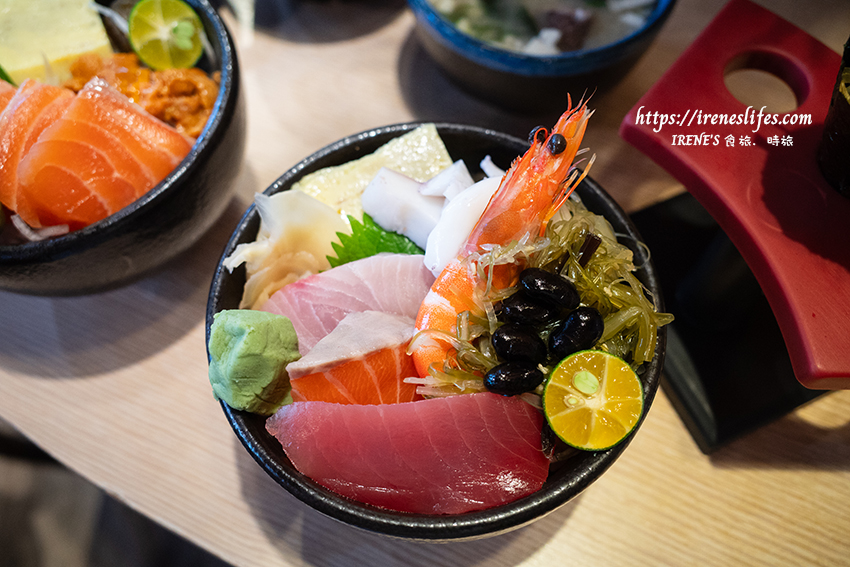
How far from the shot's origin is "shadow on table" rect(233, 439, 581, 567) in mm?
986

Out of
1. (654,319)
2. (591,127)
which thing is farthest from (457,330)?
(591,127)

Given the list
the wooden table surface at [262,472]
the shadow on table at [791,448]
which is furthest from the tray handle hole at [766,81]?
the shadow on table at [791,448]

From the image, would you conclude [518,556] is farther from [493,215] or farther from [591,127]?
[591,127]

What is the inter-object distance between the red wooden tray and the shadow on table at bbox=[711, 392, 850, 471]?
270mm

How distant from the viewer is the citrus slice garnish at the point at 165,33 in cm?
126

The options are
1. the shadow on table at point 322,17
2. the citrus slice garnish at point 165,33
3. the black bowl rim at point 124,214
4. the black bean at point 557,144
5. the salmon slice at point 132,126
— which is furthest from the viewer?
the shadow on table at point 322,17

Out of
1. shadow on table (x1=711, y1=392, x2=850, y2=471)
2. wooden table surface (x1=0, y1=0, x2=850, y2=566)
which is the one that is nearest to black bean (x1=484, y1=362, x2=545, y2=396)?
wooden table surface (x1=0, y1=0, x2=850, y2=566)

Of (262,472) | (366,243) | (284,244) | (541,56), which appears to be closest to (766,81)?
(541,56)

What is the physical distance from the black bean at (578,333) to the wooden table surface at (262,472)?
0.41m

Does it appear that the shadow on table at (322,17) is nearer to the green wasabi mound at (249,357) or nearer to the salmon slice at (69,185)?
the salmon slice at (69,185)

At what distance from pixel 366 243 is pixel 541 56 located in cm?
54

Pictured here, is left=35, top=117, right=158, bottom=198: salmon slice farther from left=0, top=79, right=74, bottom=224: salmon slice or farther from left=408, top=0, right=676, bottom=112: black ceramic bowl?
left=408, top=0, right=676, bottom=112: black ceramic bowl

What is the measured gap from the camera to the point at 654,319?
0.81 metres

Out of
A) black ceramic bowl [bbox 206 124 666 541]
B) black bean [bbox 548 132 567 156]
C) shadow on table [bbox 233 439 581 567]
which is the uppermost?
black bean [bbox 548 132 567 156]
